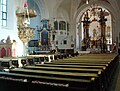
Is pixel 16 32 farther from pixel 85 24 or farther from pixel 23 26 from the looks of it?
pixel 85 24

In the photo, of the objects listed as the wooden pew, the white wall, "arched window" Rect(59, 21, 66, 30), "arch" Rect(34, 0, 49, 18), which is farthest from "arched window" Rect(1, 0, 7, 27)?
the wooden pew

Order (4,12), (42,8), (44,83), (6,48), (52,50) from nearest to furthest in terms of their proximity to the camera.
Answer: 1. (44,83)
2. (6,48)
3. (4,12)
4. (52,50)
5. (42,8)

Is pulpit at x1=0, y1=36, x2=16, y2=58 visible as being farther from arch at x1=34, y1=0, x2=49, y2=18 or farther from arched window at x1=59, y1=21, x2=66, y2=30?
arched window at x1=59, y1=21, x2=66, y2=30

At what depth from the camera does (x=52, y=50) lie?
57.2 ft

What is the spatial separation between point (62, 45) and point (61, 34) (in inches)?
Result: 46.3

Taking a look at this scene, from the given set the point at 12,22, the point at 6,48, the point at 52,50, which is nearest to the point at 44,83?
the point at 6,48

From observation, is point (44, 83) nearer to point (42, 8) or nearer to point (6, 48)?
point (6, 48)

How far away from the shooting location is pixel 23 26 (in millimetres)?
12477

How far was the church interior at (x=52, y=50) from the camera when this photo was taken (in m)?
2.90

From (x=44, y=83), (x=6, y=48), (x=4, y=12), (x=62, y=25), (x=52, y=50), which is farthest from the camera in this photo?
(x=62, y=25)

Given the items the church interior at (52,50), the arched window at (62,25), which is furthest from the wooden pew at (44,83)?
the arched window at (62,25)

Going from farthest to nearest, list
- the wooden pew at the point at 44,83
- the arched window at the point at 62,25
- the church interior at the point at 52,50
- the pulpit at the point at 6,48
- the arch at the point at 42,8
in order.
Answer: the arched window at the point at 62,25 → the arch at the point at 42,8 → the pulpit at the point at 6,48 → the church interior at the point at 52,50 → the wooden pew at the point at 44,83

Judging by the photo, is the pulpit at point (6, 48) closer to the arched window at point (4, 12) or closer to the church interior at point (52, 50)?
the church interior at point (52, 50)

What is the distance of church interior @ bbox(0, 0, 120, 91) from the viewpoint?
290 cm
